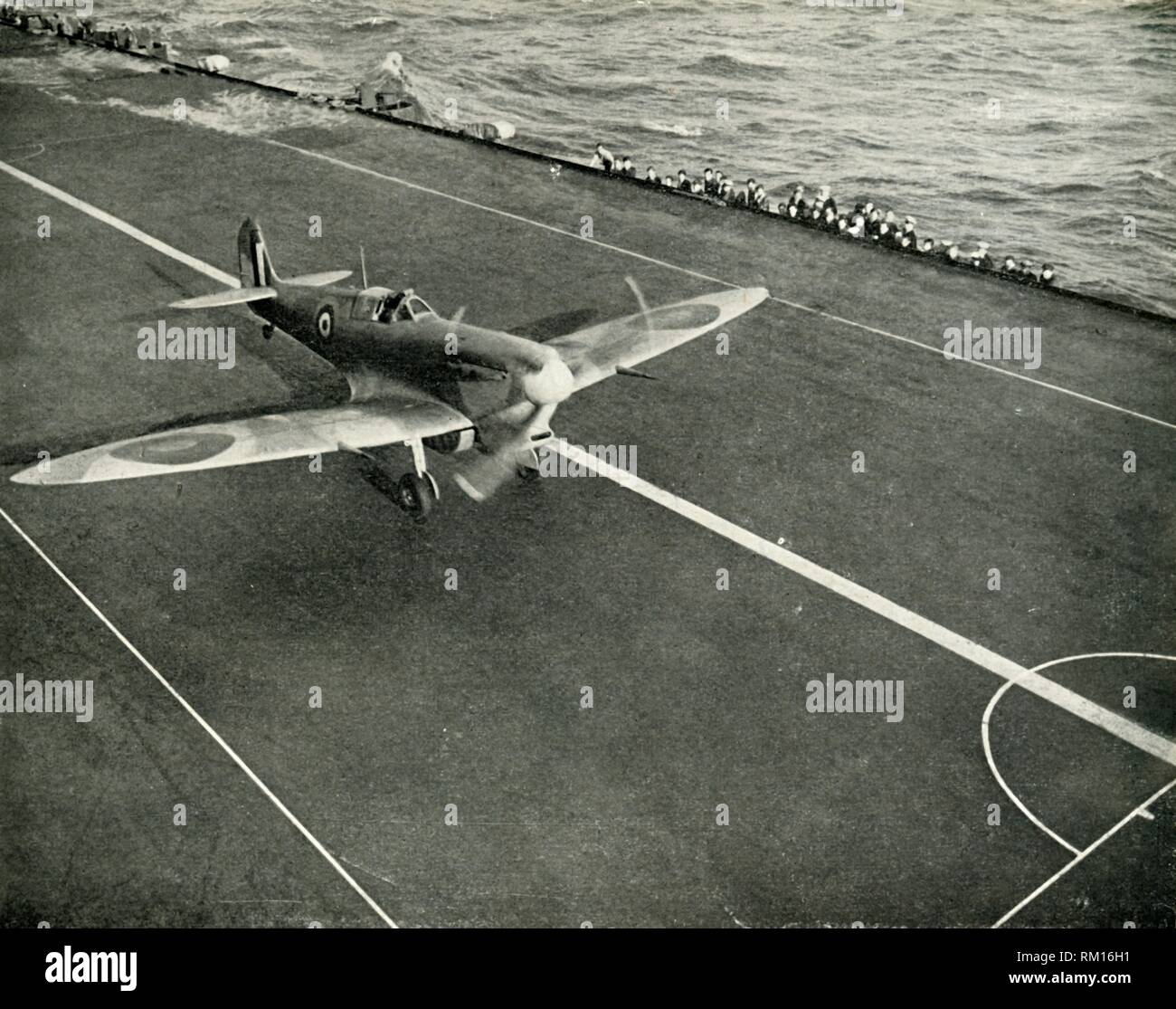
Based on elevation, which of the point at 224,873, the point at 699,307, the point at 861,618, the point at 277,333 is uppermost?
the point at 699,307

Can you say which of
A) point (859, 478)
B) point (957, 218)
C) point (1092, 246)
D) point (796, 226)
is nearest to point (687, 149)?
point (957, 218)

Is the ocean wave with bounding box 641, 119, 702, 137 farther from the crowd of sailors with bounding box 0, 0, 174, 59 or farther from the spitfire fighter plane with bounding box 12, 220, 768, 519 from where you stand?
the spitfire fighter plane with bounding box 12, 220, 768, 519

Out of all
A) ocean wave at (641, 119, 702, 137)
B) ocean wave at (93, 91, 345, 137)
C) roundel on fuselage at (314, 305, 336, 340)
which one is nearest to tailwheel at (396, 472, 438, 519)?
roundel on fuselage at (314, 305, 336, 340)

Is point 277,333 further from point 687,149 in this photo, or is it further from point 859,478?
point 687,149

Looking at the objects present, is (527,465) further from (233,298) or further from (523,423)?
(233,298)

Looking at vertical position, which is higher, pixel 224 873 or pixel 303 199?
pixel 303 199

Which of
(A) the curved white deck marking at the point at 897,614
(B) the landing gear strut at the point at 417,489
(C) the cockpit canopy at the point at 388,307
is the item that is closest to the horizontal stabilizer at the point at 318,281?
(C) the cockpit canopy at the point at 388,307

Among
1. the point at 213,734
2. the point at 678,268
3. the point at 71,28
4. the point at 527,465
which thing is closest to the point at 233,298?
the point at 527,465
